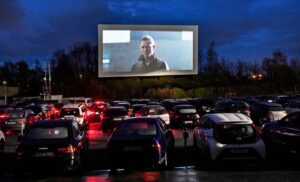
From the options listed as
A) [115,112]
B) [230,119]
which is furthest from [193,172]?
[115,112]

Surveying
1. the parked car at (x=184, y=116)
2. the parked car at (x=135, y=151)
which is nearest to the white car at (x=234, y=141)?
the parked car at (x=135, y=151)

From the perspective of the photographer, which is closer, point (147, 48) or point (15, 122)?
point (15, 122)

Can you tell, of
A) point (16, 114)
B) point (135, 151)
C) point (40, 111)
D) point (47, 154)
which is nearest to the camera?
point (47, 154)

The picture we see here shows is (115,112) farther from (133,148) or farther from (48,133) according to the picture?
(133,148)

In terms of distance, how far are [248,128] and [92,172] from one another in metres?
4.47

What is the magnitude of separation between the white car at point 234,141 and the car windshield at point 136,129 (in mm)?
1693

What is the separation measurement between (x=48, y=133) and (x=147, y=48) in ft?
126

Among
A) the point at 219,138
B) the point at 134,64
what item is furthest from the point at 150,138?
the point at 134,64

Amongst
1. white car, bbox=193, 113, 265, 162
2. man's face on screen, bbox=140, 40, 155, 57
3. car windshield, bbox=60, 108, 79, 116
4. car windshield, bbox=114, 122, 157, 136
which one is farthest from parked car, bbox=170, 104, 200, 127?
man's face on screen, bbox=140, 40, 155, 57

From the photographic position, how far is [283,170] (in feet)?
44.2

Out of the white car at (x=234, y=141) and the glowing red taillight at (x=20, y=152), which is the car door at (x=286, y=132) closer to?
the white car at (x=234, y=141)

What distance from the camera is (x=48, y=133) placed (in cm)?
1364

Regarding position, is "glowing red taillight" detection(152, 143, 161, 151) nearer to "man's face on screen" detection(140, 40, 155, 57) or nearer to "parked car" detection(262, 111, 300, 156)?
"parked car" detection(262, 111, 300, 156)

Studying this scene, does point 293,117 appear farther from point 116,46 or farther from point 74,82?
point 74,82
